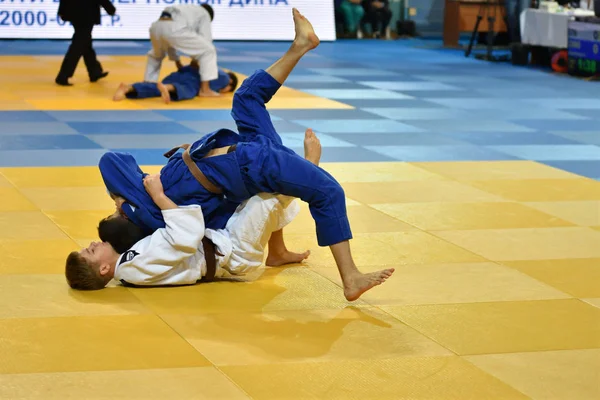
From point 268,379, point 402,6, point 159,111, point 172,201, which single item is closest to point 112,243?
point 172,201

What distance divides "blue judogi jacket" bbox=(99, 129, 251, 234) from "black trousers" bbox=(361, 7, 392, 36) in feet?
65.2

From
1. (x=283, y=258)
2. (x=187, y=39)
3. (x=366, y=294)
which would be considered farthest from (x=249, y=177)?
(x=187, y=39)

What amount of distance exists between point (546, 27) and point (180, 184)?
14.2 m

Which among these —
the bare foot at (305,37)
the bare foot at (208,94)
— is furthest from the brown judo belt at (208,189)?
the bare foot at (208,94)

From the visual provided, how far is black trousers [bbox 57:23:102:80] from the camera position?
14.3 meters

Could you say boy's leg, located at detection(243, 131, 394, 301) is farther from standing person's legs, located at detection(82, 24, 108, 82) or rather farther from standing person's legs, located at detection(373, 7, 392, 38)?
standing person's legs, located at detection(373, 7, 392, 38)

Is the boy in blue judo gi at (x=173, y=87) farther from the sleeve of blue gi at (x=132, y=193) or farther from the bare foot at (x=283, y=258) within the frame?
the sleeve of blue gi at (x=132, y=193)

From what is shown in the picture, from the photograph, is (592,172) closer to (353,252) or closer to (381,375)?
(353,252)

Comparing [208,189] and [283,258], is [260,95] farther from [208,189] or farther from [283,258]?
[283,258]

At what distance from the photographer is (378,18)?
25.2 meters

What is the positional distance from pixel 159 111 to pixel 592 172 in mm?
5525

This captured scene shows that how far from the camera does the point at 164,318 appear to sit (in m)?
5.20

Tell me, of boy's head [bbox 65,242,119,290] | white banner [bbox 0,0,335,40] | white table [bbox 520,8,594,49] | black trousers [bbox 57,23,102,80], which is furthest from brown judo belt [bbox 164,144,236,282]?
white banner [bbox 0,0,335,40]

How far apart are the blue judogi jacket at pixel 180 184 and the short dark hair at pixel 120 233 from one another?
0.07m
